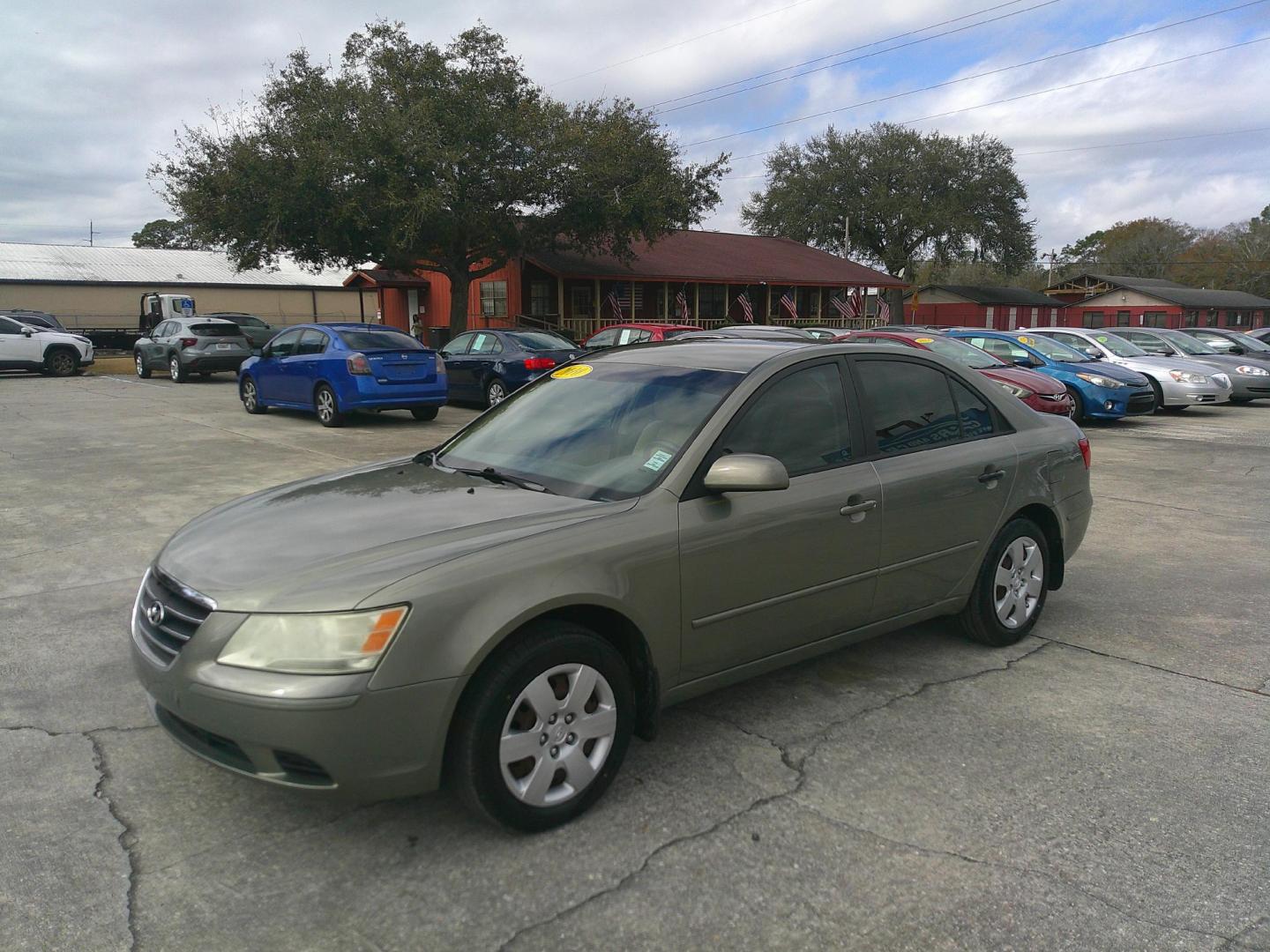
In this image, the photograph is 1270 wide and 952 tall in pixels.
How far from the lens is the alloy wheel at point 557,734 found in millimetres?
2924

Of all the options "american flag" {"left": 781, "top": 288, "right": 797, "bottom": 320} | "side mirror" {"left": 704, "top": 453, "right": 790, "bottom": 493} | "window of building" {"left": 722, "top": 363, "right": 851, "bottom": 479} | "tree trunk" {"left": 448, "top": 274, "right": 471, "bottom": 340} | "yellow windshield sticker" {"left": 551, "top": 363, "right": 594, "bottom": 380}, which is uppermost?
"american flag" {"left": 781, "top": 288, "right": 797, "bottom": 320}

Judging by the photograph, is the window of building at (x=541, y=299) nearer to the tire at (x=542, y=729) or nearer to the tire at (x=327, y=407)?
the tire at (x=327, y=407)

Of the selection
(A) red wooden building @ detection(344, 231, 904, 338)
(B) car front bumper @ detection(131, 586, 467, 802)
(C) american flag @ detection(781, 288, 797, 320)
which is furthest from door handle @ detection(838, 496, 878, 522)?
(C) american flag @ detection(781, 288, 797, 320)

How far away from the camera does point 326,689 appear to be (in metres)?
2.65

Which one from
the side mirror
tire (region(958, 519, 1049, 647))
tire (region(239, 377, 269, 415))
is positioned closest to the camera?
the side mirror

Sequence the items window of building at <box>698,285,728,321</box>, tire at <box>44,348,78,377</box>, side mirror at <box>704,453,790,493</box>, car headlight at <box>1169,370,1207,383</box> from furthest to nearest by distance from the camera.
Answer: window of building at <box>698,285,728,321</box>, tire at <box>44,348,78,377</box>, car headlight at <box>1169,370,1207,383</box>, side mirror at <box>704,453,790,493</box>

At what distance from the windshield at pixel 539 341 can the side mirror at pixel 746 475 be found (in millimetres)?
13337

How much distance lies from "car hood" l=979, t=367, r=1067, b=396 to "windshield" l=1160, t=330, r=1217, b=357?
8.49 m

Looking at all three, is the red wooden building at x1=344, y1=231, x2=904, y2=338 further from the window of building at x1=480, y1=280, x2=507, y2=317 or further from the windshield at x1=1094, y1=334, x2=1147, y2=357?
the windshield at x1=1094, y1=334, x2=1147, y2=357

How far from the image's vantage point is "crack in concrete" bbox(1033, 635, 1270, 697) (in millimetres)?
4270

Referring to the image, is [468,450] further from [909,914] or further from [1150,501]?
[1150,501]

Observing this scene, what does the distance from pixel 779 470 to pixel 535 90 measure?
26.5m

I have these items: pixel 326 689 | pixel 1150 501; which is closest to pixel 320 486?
pixel 326 689

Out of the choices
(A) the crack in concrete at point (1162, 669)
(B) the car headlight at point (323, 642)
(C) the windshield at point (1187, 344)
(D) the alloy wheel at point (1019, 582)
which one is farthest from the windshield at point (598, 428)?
A: (C) the windshield at point (1187, 344)
